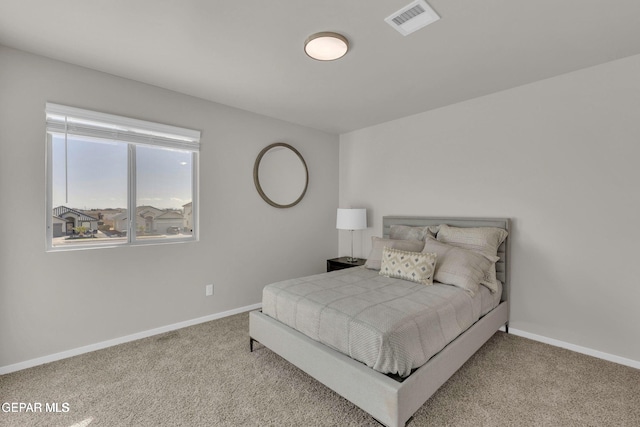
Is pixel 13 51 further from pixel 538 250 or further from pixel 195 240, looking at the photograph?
pixel 538 250

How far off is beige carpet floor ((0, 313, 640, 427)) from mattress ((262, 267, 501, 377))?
1.21 feet

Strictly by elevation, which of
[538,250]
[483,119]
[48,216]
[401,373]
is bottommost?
[401,373]

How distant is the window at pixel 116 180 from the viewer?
2482mm

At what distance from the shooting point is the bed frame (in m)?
1.57

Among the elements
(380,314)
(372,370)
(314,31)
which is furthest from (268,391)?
(314,31)

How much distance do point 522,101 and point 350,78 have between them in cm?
171

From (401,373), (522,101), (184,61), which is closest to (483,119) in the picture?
(522,101)

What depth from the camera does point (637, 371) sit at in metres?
2.31

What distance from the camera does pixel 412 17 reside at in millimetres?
1882

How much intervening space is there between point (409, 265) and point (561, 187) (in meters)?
1.55

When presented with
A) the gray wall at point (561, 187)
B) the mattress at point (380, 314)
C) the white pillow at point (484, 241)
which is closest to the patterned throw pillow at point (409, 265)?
the mattress at point (380, 314)

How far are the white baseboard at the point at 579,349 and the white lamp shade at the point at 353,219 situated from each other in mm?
1955

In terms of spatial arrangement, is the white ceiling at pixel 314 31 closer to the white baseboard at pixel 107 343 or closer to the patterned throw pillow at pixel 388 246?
the patterned throw pillow at pixel 388 246

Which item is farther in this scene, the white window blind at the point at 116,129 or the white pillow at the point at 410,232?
the white pillow at the point at 410,232
